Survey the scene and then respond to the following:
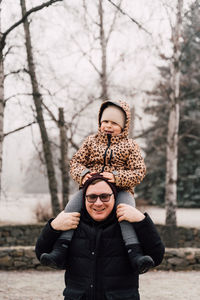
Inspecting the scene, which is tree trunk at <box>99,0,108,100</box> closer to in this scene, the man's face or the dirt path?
the dirt path

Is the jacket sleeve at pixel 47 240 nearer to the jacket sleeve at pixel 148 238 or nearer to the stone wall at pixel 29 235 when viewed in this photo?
the jacket sleeve at pixel 148 238

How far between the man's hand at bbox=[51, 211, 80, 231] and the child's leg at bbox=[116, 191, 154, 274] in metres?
0.33

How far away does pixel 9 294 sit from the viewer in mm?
7035

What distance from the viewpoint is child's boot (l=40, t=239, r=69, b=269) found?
9.58 feet

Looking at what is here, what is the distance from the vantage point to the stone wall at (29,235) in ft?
42.8

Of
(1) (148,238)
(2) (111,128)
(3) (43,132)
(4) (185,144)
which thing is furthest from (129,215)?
(4) (185,144)

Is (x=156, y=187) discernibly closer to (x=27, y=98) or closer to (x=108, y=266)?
(x=27, y=98)

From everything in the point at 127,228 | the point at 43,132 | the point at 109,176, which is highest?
the point at 43,132

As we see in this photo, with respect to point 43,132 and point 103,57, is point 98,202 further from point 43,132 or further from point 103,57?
point 103,57

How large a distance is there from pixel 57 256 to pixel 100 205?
1.55ft

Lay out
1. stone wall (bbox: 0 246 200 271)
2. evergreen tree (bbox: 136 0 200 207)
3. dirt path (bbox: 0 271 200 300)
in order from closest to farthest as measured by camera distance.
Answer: dirt path (bbox: 0 271 200 300) → stone wall (bbox: 0 246 200 271) → evergreen tree (bbox: 136 0 200 207)

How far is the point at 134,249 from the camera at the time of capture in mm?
2883

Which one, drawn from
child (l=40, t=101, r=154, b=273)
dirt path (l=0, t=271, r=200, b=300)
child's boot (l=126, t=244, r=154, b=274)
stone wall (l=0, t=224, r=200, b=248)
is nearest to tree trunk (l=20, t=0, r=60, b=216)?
stone wall (l=0, t=224, r=200, b=248)

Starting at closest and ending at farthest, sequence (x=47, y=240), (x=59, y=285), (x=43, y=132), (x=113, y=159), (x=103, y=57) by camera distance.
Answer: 1. (x=47, y=240)
2. (x=113, y=159)
3. (x=59, y=285)
4. (x=43, y=132)
5. (x=103, y=57)
